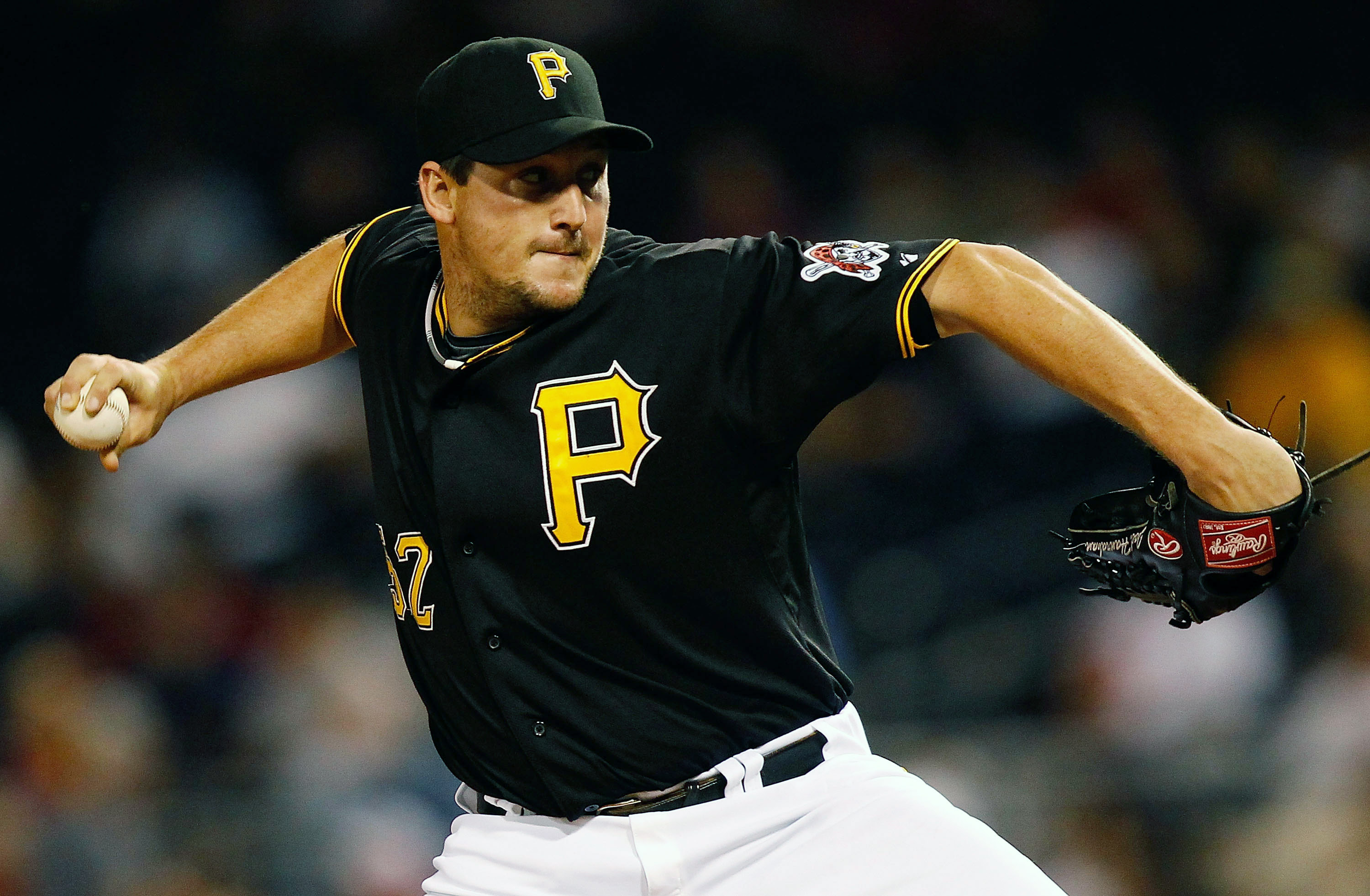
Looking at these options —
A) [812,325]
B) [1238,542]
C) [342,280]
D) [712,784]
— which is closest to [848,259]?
[812,325]

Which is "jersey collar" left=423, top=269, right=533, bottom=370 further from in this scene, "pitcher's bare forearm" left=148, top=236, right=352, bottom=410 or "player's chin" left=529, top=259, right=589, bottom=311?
"pitcher's bare forearm" left=148, top=236, right=352, bottom=410

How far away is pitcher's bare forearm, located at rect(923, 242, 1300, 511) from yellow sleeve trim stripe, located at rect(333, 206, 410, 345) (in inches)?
46.6

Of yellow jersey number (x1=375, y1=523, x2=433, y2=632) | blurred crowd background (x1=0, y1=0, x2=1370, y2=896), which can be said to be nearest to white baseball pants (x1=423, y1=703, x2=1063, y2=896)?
yellow jersey number (x1=375, y1=523, x2=433, y2=632)

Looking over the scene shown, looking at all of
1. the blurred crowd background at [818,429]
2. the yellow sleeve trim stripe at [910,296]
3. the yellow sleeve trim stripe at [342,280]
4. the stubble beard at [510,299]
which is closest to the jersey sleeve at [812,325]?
the yellow sleeve trim stripe at [910,296]

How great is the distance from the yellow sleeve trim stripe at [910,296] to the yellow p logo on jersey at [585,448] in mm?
374

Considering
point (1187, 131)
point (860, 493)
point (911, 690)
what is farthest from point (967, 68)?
point (911, 690)

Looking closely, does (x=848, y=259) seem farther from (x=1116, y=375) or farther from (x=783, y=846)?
(x=783, y=846)

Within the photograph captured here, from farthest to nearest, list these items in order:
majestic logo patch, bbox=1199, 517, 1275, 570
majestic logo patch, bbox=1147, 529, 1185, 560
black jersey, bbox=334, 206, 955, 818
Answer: black jersey, bbox=334, 206, 955, 818 → majestic logo patch, bbox=1147, 529, 1185, 560 → majestic logo patch, bbox=1199, 517, 1275, 570

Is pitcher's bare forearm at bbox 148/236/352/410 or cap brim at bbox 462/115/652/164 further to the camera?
pitcher's bare forearm at bbox 148/236/352/410

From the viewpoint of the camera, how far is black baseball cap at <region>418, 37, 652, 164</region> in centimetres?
211

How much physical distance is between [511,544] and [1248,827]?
102 inches

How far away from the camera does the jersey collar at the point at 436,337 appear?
2.19 meters

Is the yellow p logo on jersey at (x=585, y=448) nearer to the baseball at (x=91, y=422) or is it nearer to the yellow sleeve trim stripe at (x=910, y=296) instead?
the yellow sleeve trim stripe at (x=910, y=296)

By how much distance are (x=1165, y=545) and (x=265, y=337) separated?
1.63 metres
